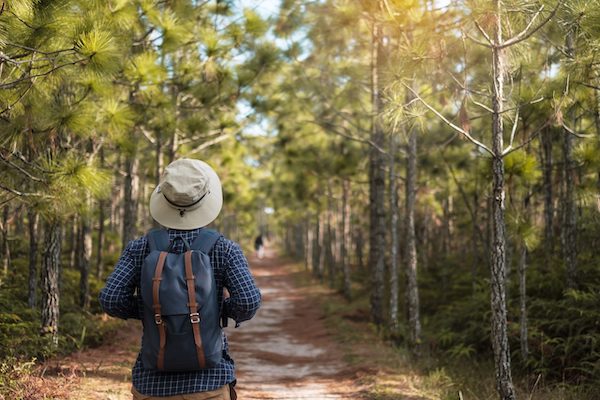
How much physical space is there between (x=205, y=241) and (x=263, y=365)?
7204mm

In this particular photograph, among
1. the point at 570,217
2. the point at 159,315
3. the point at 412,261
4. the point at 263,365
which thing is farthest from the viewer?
the point at 412,261

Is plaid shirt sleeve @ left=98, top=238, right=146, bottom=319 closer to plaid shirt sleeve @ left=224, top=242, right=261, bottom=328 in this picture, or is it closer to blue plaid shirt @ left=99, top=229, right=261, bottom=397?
blue plaid shirt @ left=99, top=229, right=261, bottom=397

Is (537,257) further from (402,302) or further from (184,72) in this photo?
(184,72)

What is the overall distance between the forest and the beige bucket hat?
249 centimetres

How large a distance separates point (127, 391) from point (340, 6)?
7.48m

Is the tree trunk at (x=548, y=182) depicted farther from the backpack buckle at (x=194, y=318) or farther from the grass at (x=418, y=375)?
the backpack buckle at (x=194, y=318)

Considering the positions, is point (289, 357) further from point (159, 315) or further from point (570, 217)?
point (159, 315)

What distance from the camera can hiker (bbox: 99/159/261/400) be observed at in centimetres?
228

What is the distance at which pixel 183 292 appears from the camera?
2.28 m

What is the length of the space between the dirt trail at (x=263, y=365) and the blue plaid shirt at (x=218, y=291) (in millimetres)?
3712

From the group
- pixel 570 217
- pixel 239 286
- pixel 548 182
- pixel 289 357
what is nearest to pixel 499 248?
pixel 239 286

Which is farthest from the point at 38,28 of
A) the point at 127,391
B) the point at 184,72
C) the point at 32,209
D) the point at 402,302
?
the point at 402,302

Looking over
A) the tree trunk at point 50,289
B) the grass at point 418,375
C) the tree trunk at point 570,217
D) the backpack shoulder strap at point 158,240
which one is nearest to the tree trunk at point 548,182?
the tree trunk at point 570,217

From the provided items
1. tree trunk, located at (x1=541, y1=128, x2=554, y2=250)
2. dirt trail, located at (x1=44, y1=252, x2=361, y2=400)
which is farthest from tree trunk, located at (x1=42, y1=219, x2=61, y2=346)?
tree trunk, located at (x1=541, y1=128, x2=554, y2=250)
